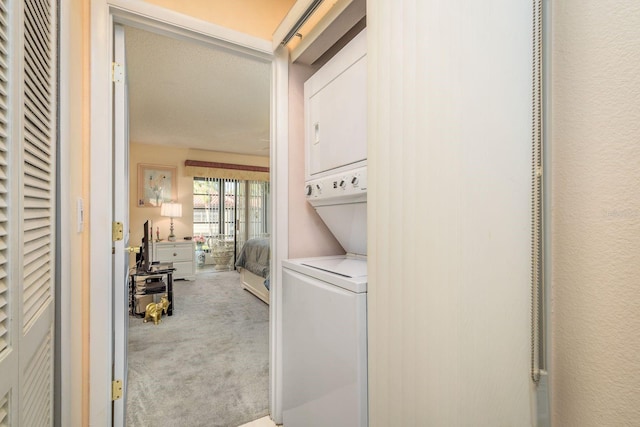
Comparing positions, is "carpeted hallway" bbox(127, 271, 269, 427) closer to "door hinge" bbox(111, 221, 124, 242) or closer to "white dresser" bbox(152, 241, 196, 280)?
"door hinge" bbox(111, 221, 124, 242)

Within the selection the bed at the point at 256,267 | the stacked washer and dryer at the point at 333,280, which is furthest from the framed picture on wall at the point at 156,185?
the stacked washer and dryer at the point at 333,280

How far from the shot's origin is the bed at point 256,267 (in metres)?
4.07

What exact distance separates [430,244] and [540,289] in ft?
0.76

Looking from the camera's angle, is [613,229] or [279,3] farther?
[279,3]

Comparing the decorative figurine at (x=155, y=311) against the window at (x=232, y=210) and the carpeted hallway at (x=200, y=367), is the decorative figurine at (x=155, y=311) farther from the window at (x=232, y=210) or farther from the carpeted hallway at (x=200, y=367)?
the window at (x=232, y=210)

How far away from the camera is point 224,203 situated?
6.61 metres

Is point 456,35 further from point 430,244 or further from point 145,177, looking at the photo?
point 145,177

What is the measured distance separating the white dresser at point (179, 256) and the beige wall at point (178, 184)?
38cm

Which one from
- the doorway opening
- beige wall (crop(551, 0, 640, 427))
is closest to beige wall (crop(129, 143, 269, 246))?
the doorway opening

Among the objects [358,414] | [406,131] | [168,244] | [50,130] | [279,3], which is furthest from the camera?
[168,244]

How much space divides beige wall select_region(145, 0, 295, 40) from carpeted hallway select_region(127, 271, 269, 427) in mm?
2285

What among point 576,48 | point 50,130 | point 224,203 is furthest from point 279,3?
point 224,203

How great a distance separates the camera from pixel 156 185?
553 cm

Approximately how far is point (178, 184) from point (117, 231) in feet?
15.4
